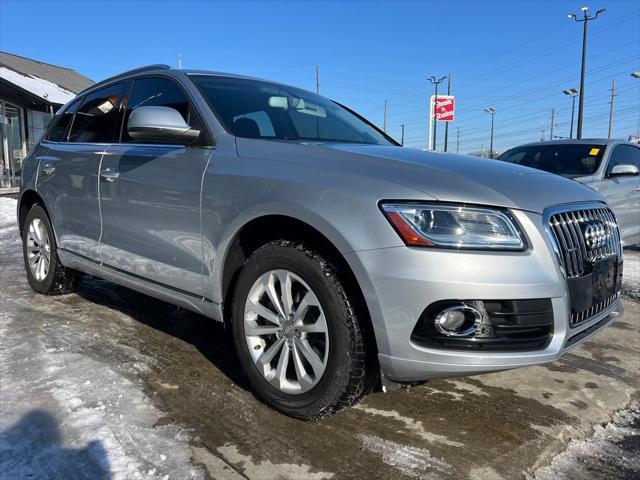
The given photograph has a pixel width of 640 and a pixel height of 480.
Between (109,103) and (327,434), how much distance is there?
292 centimetres

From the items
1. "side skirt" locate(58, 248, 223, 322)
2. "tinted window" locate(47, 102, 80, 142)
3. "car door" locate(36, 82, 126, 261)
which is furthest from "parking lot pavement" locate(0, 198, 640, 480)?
"tinted window" locate(47, 102, 80, 142)

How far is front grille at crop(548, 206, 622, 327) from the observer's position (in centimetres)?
216

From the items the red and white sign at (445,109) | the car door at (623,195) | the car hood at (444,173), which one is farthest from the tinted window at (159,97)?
the red and white sign at (445,109)

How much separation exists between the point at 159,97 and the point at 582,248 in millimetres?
2637

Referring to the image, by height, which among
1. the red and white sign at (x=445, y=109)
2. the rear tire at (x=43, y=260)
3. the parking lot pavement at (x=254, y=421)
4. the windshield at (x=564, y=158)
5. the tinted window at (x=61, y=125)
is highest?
the red and white sign at (x=445, y=109)

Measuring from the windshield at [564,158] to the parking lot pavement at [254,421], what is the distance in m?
3.26

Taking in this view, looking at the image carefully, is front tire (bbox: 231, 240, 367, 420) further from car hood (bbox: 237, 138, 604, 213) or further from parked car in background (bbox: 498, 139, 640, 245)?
parked car in background (bbox: 498, 139, 640, 245)

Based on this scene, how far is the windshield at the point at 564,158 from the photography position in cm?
623

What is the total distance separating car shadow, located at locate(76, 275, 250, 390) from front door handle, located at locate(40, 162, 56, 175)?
1149 millimetres

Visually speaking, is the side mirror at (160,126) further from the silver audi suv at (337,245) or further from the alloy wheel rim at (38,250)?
the alloy wheel rim at (38,250)

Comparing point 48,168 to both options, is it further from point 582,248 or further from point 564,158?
point 564,158

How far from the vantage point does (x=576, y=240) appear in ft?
7.41

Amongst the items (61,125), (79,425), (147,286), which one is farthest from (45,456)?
(61,125)

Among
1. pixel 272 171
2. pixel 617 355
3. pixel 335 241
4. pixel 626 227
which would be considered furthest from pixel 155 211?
pixel 626 227
